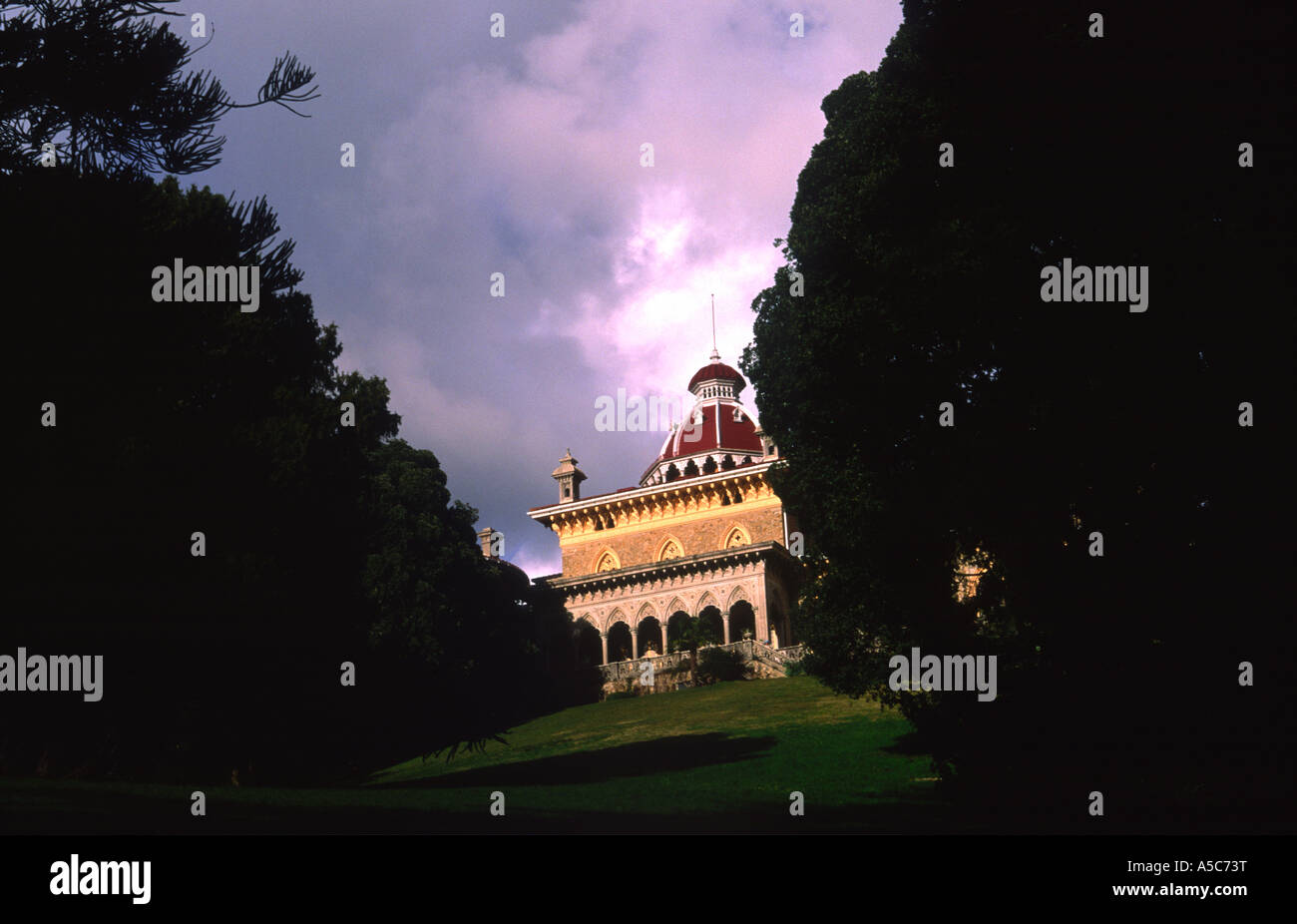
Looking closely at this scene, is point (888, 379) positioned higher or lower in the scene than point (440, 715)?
higher

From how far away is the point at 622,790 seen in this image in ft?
55.3

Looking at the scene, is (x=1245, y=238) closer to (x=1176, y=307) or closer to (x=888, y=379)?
(x=1176, y=307)

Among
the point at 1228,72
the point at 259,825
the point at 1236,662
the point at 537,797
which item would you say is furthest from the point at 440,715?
the point at 1228,72

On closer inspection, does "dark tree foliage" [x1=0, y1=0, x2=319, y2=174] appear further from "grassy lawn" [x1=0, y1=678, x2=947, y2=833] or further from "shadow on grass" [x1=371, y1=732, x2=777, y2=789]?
"shadow on grass" [x1=371, y1=732, x2=777, y2=789]

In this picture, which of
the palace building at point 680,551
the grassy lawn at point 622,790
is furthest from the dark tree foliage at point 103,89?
the palace building at point 680,551

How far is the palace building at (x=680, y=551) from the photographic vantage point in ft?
167

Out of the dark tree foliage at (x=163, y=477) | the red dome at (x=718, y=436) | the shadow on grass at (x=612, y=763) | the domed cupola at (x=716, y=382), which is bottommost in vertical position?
the shadow on grass at (x=612, y=763)

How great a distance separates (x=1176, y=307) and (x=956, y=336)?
261 cm

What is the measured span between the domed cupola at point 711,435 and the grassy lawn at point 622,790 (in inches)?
1185

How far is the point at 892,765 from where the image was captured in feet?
61.4

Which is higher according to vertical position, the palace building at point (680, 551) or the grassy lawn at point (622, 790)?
the palace building at point (680, 551)

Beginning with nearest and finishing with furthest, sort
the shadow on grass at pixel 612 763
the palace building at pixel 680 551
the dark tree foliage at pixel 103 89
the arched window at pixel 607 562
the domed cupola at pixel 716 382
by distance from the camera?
1. the dark tree foliage at pixel 103 89
2. the shadow on grass at pixel 612 763
3. the palace building at pixel 680 551
4. the arched window at pixel 607 562
5. the domed cupola at pixel 716 382

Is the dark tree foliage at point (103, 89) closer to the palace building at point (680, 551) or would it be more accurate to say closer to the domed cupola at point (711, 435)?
the palace building at point (680, 551)

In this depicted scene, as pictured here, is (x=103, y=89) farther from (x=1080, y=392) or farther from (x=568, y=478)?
(x=568, y=478)
